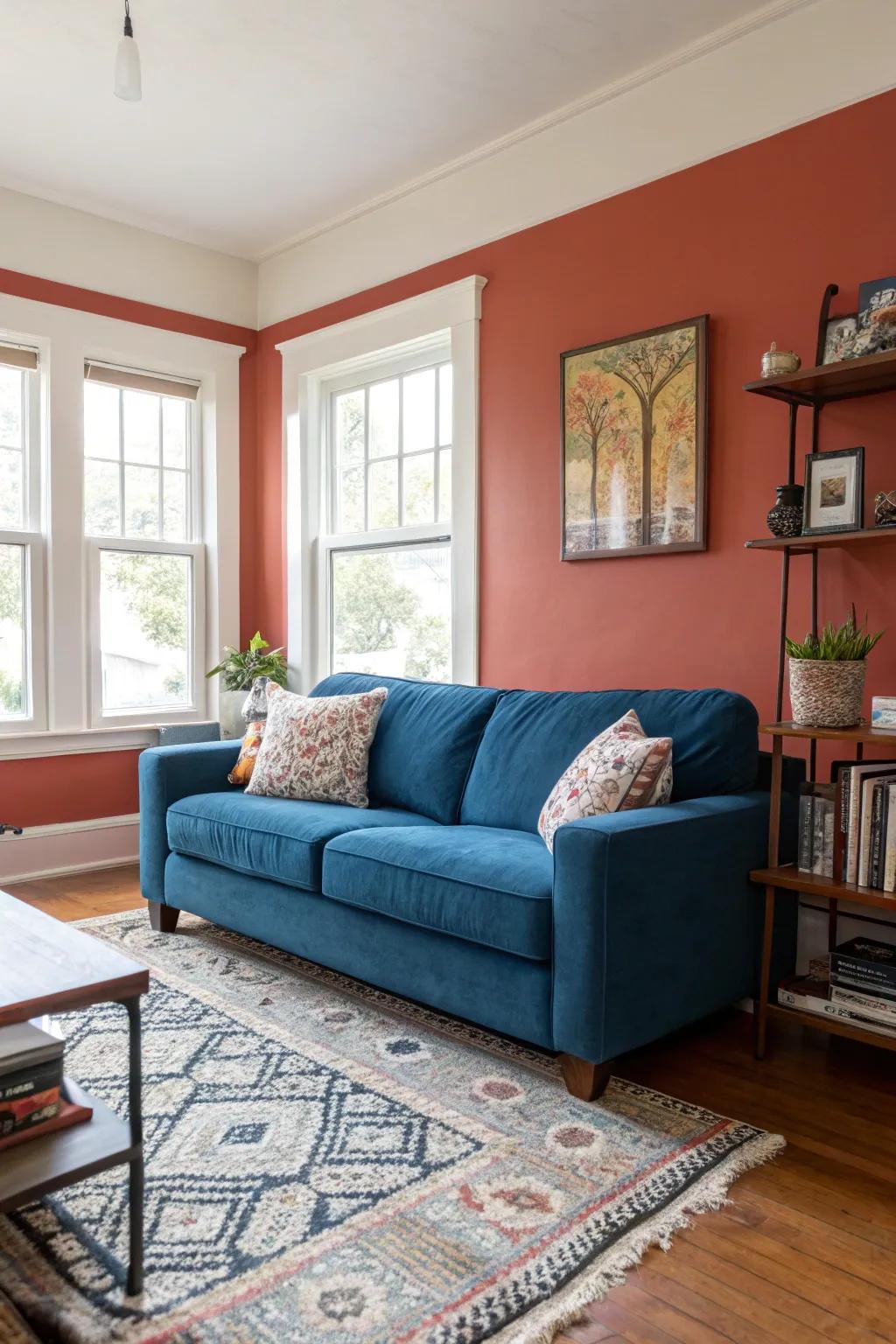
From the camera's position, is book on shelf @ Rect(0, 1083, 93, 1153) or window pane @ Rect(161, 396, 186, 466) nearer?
book on shelf @ Rect(0, 1083, 93, 1153)

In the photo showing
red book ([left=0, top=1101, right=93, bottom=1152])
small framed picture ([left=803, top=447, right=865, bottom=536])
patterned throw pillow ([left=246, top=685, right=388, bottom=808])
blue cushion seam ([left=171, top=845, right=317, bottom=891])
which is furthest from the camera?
patterned throw pillow ([left=246, top=685, right=388, bottom=808])

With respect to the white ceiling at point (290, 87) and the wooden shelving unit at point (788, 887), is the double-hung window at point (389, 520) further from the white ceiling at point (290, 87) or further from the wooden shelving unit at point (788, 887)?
the wooden shelving unit at point (788, 887)

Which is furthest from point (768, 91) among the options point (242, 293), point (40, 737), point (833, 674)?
point (40, 737)

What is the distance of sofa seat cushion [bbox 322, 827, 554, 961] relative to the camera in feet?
7.70

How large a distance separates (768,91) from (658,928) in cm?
256

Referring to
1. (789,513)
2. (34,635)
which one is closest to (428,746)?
(789,513)

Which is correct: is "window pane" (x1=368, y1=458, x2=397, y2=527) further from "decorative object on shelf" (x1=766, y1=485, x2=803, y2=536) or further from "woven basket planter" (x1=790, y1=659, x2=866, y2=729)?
"woven basket planter" (x1=790, y1=659, x2=866, y2=729)

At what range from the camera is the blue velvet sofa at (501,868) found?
7.43ft

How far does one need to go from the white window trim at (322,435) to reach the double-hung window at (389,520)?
44 millimetres

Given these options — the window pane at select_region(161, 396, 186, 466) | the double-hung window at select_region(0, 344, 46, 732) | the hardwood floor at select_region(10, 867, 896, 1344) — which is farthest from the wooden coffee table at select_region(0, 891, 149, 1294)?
the window pane at select_region(161, 396, 186, 466)

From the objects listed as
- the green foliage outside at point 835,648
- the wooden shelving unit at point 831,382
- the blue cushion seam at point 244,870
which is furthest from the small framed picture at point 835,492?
the blue cushion seam at point 244,870

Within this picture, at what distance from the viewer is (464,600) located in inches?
162

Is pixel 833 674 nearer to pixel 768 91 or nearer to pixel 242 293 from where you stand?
pixel 768 91

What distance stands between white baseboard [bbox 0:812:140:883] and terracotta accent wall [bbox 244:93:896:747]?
2010mm
